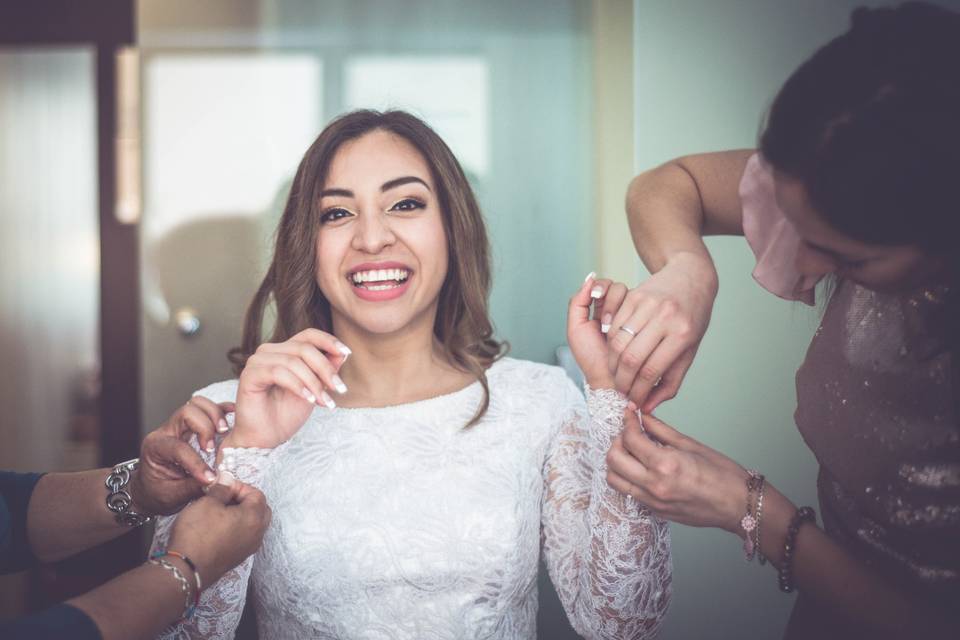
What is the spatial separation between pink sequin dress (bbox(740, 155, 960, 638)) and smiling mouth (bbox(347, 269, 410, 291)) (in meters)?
0.66

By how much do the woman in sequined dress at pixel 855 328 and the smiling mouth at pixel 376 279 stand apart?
498 millimetres

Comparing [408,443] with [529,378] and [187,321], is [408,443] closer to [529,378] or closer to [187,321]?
[529,378]

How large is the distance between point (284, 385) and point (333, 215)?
51 cm

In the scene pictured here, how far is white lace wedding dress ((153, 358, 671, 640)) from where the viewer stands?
4.03 ft

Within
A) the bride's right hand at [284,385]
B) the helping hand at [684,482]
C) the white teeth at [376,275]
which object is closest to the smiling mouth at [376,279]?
the white teeth at [376,275]

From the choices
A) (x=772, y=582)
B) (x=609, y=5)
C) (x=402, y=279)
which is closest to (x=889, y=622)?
(x=402, y=279)

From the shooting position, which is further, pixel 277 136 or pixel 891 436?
pixel 277 136

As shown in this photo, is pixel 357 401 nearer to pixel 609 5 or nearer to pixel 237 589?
pixel 237 589

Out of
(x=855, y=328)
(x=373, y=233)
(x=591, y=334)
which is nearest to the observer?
(x=855, y=328)

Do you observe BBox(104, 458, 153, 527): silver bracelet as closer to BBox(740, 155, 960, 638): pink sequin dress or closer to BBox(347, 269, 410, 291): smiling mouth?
BBox(347, 269, 410, 291): smiling mouth

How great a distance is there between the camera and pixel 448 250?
62.5 inches

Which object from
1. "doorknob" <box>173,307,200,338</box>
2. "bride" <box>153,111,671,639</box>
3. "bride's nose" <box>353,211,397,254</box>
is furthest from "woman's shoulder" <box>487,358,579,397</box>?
"doorknob" <box>173,307,200,338</box>

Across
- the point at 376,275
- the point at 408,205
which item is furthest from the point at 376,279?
the point at 408,205

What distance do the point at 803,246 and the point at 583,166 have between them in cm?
137
